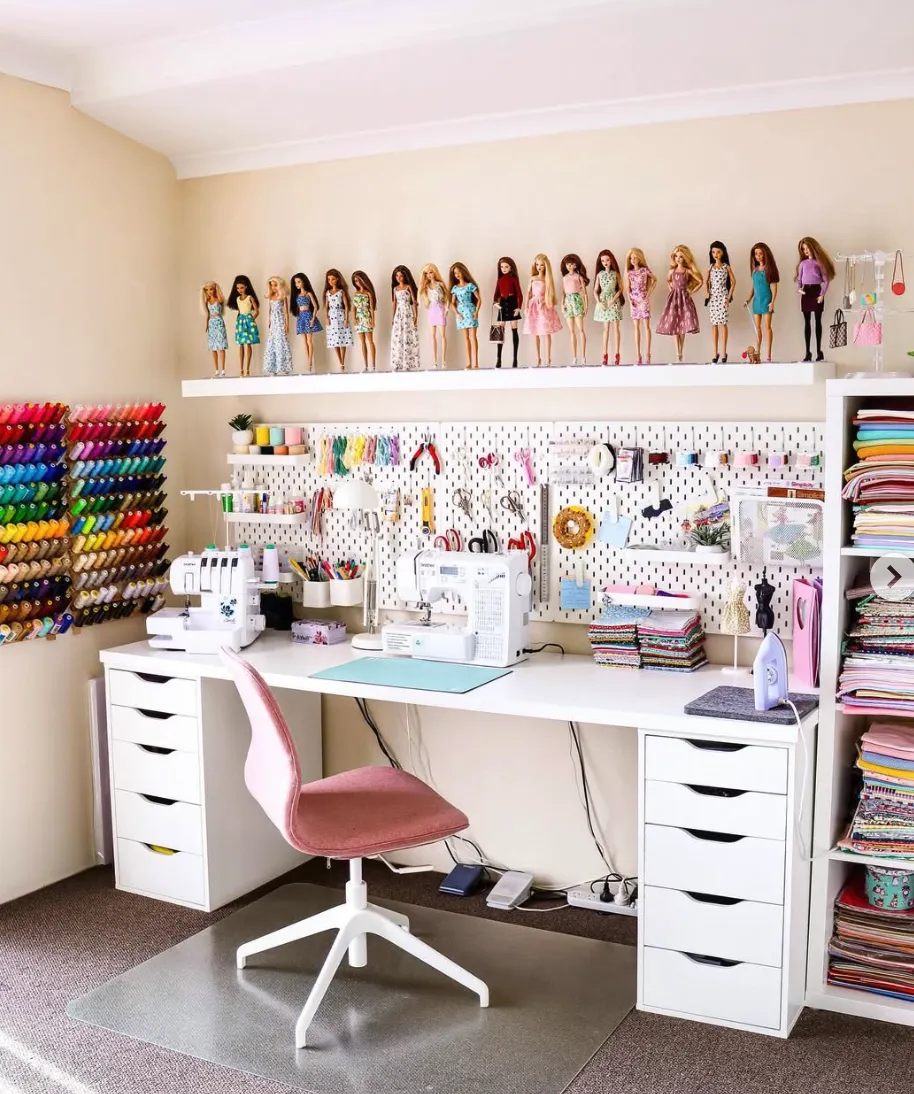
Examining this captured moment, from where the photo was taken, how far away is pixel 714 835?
279cm

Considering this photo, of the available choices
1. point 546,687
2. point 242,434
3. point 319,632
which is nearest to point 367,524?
point 319,632

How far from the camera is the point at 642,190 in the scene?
3.24m

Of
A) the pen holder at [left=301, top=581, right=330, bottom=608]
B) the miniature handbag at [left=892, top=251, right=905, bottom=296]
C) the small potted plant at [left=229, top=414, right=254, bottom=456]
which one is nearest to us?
the miniature handbag at [left=892, top=251, right=905, bottom=296]

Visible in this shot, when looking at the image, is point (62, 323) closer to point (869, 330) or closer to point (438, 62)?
point (438, 62)

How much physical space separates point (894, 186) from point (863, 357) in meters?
0.42

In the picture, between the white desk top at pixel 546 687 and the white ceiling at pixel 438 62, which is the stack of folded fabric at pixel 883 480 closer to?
the white desk top at pixel 546 687

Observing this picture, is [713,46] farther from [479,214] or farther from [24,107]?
[24,107]

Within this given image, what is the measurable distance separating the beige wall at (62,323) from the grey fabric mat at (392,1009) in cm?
69

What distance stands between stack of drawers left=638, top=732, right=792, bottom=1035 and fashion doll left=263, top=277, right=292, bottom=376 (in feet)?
5.68

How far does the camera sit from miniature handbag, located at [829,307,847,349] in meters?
2.96

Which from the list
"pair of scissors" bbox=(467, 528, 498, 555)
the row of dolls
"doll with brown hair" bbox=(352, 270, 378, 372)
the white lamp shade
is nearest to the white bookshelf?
the row of dolls

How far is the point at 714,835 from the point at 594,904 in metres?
0.72

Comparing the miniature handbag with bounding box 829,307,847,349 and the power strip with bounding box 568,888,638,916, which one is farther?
the power strip with bounding box 568,888,638,916

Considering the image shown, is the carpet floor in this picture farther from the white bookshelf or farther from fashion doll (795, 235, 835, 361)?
fashion doll (795, 235, 835, 361)
